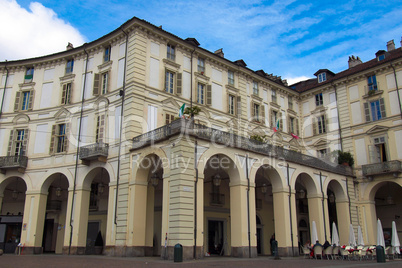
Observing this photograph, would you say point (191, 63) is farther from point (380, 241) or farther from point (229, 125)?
point (380, 241)

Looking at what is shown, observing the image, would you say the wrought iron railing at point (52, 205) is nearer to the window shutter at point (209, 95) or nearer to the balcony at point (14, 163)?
the balcony at point (14, 163)

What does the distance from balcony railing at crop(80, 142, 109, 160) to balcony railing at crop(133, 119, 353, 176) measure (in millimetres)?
2690

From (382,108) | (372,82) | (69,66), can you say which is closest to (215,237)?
(69,66)

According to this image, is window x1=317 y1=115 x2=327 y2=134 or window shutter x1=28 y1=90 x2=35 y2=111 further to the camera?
window x1=317 y1=115 x2=327 y2=134

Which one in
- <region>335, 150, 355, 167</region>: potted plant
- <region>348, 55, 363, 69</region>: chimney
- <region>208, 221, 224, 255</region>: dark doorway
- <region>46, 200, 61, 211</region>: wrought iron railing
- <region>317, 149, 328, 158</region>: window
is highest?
<region>348, 55, 363, 69</region>: chimney

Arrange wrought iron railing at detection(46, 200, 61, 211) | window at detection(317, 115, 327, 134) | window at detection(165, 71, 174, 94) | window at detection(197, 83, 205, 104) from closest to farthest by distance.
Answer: window at detection(165, 71, 174, 94) → window at detection(197, 83, 205, 104) → wrought iron railing at detection(46, 200, 61, 211) → window at detection(317, 115, 327, 134)

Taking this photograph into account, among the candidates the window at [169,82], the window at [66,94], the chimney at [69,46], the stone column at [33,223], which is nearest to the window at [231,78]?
the window at [169,82]

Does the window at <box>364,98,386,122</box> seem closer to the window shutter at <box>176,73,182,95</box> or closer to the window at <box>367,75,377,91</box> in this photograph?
the window at <box>367,75,377,91</box>

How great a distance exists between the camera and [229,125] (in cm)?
2784

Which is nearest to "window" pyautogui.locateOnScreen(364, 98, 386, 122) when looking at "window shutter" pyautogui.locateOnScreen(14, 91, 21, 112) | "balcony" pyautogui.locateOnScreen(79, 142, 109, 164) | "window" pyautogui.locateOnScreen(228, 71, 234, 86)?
"window" pyautogui.locateOnScreen(228, 71, 234, 86)

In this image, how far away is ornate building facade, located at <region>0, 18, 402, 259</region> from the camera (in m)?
20.5

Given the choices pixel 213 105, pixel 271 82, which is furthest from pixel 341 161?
pixel 213 105

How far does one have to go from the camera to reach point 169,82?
24.9 m

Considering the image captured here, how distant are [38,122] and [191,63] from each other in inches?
479
